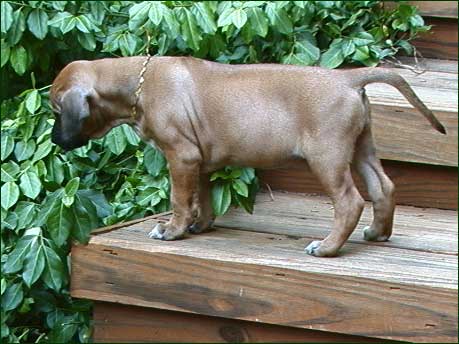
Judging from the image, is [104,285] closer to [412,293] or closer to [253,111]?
[253,111]

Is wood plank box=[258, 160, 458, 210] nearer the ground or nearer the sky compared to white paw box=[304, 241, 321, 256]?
nearer the ground

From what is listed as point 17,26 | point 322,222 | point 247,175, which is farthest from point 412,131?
point 17,26

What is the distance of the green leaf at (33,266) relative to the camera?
2869 mm

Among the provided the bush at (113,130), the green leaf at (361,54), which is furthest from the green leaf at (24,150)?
the green leaf at (361,54)

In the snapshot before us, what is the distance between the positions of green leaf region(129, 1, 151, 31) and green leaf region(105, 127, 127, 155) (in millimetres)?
410

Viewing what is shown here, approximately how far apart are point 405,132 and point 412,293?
32.1 inches

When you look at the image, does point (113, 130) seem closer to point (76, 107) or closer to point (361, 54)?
point (76, 107)

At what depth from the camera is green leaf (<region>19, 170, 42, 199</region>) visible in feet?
10.2

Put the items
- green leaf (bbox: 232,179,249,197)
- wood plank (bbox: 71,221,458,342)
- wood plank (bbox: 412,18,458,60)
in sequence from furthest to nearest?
wood plank (bbox: 412,18,458,60) → green leaf (bbox: 232,179,249,197) → wood plank (bbox: 71,221,458,342)

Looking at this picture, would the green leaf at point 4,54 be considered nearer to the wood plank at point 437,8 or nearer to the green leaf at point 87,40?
the green leaf at point 87,40

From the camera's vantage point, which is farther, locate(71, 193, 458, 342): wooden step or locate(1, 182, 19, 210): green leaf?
locate(1, 182, 19, 210): green leaf

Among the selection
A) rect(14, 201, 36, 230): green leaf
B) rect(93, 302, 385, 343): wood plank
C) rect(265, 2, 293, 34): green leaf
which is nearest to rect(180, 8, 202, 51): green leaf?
rect(265, 2, 293, 34): green leaf

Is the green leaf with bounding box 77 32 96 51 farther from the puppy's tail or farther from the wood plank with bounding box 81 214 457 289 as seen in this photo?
the puppy's tail

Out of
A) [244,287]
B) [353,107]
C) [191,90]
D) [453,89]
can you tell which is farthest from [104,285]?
[453,89]
